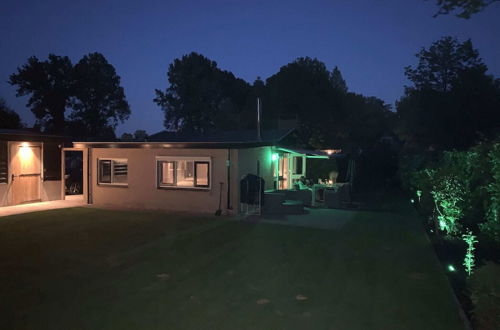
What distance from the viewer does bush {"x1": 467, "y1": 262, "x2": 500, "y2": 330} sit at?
381 cm

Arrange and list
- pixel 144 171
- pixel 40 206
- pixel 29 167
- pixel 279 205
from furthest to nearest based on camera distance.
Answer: pixel 29 167 → pixel 40 206 → pixel 144 171 → pixel 279 205

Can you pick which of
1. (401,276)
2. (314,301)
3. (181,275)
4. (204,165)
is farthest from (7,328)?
(204,165)

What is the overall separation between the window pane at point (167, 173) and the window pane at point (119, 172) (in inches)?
69.4

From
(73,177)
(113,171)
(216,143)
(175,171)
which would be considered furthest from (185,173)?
(73,177)

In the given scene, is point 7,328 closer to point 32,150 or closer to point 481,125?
point 32,150

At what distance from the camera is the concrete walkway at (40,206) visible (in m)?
13.5

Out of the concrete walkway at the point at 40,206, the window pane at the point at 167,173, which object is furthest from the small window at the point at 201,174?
the concrete walkway at the point at 40,206

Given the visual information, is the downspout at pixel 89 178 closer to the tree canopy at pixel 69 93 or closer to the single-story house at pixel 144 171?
the single-story house at pixel 144 171

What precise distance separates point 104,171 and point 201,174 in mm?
4345

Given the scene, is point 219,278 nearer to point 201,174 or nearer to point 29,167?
point 201,174

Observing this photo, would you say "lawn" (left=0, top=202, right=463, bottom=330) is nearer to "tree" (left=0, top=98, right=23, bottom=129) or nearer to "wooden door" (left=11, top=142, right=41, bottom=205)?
"wooden door" (left=11, top=142, right=41, bottom=205)

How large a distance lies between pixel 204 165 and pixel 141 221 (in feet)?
10.1

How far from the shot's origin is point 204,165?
13750 mm

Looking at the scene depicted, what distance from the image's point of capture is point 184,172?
1420 cm
